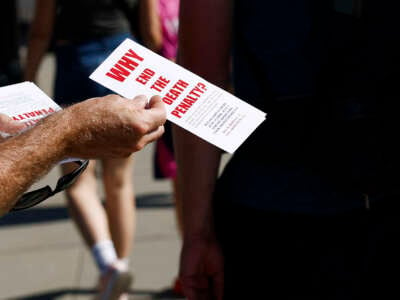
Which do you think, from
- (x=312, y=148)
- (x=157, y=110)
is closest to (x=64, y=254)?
(x=312, y=148)

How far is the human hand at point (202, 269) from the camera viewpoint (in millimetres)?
1982

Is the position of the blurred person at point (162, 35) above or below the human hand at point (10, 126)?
Result: below

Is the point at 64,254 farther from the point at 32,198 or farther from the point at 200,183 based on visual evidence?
the point at 32,198

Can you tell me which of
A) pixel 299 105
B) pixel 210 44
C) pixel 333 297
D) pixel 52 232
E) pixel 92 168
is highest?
pixel 210 44

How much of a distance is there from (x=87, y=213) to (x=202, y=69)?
77.7 inches

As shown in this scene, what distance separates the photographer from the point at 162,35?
12.4 ft

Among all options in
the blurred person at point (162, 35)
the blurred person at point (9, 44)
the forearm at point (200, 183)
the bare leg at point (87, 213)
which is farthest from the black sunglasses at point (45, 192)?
the blurred person at point (9, 44)

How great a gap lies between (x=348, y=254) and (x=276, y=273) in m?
0.18

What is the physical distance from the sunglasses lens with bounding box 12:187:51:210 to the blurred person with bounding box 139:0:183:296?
1.93 metres

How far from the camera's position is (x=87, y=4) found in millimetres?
3738

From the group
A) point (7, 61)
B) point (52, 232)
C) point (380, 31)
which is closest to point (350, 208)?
point (380, 31)

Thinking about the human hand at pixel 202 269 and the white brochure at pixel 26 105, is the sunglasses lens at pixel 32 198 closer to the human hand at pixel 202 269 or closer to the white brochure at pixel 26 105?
the white brochure at pixel 26 105

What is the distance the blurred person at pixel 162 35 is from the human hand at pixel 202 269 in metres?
→ 1.62

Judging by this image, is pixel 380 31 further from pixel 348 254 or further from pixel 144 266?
pixel 144 266
